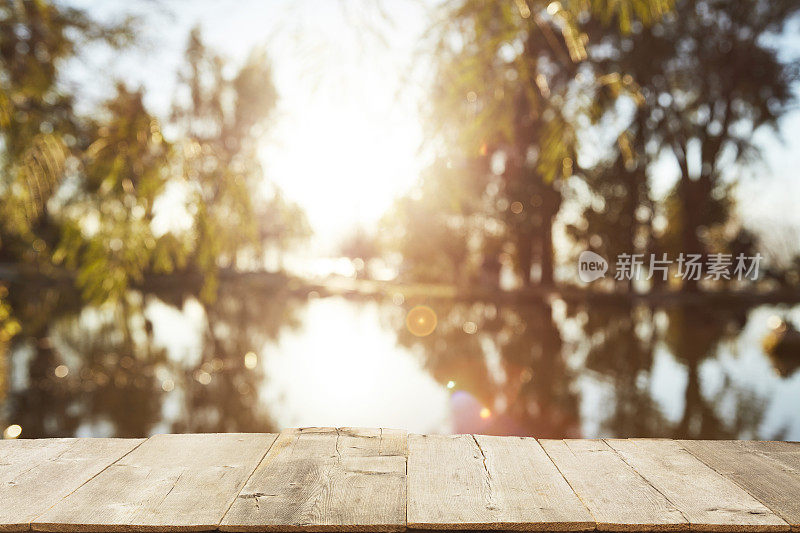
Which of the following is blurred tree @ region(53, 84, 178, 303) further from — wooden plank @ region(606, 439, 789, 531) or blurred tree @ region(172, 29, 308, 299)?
wooden plank @ region(606, 439, 789, 531)

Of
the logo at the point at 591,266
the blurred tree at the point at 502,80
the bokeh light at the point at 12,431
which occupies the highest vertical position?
the blurred tree at the point at 502,80

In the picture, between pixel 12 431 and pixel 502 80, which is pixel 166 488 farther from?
pixel 12 431

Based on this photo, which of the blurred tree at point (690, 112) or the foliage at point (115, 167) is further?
the blurred tree at point (690, 112)

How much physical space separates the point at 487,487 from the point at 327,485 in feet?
1.56

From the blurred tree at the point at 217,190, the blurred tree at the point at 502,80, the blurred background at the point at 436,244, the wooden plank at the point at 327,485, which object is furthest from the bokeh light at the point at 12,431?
the wooden plank at the point at 327,485

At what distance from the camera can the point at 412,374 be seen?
14445 millimetres

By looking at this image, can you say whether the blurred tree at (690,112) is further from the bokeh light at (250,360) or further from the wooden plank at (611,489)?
the wooden plank at (611,489)

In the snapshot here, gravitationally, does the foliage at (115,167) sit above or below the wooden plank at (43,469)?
above

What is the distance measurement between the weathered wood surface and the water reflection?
2736 millimetres

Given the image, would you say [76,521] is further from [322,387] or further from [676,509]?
[322,387]

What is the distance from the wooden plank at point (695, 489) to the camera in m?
1.58

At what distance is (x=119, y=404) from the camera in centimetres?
1174

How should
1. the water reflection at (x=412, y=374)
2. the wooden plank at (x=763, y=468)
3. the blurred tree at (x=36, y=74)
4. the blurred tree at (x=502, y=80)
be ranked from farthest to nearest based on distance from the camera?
the water reflection at (x=412, y=374), the blurred tree at (x=36, y=74), the blurred tree at (x=502, y=80), the wooden plank at (x=763, y=468)

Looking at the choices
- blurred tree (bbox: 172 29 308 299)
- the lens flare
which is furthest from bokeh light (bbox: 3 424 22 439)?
the lens flare
